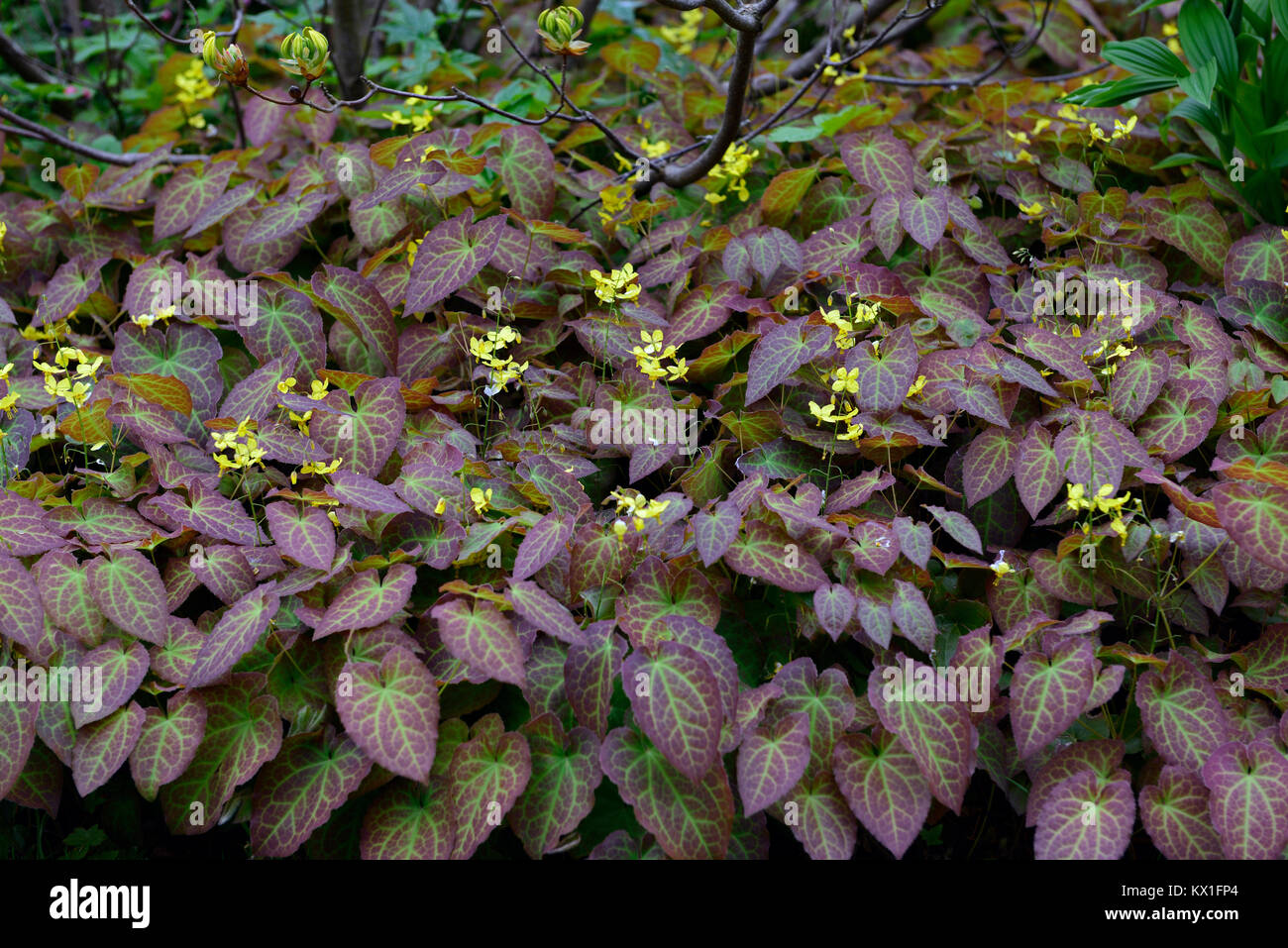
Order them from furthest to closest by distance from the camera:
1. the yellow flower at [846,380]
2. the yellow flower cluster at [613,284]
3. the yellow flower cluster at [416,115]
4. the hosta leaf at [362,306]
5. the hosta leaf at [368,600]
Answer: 1. the yellow flower cluster at [416,115]
2. the hosta leaf at [362,306]
3. the yellow flower cluster at [613,284]
4. the yellow flower at [846,380]
5. the hosta leaf at [368,600]

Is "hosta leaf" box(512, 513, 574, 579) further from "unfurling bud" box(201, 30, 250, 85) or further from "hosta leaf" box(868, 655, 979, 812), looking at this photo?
"unfurling bud" box(201, 30, 250, 85)

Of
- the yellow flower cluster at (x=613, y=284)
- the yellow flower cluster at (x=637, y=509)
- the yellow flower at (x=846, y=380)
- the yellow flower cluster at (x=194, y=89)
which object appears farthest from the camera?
the yellow flower cluster at (x=194, y=89)

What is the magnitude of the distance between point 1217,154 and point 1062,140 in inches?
16.5

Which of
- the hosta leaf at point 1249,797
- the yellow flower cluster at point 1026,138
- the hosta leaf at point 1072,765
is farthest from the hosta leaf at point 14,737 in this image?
the yellow flower cluster at point 1026,138

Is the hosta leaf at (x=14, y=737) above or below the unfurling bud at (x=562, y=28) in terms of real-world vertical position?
below

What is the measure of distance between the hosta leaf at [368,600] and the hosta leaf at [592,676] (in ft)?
0.98

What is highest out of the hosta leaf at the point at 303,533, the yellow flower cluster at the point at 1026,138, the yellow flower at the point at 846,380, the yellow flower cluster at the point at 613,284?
the yellow flower cluster at the point at 1026,138

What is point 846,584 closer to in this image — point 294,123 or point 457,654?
point 457,654

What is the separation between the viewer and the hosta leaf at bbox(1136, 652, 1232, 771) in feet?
5.55

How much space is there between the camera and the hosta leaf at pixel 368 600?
5.42 ft

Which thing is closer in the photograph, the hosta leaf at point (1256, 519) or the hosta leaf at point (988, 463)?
the hosta leaf at point (1256, 519)

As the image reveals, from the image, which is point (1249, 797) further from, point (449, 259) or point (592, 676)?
point (449, 259)

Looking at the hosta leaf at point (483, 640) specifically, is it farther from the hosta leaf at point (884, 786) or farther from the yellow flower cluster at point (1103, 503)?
the yellow flower cluster at point (1103, 503)
